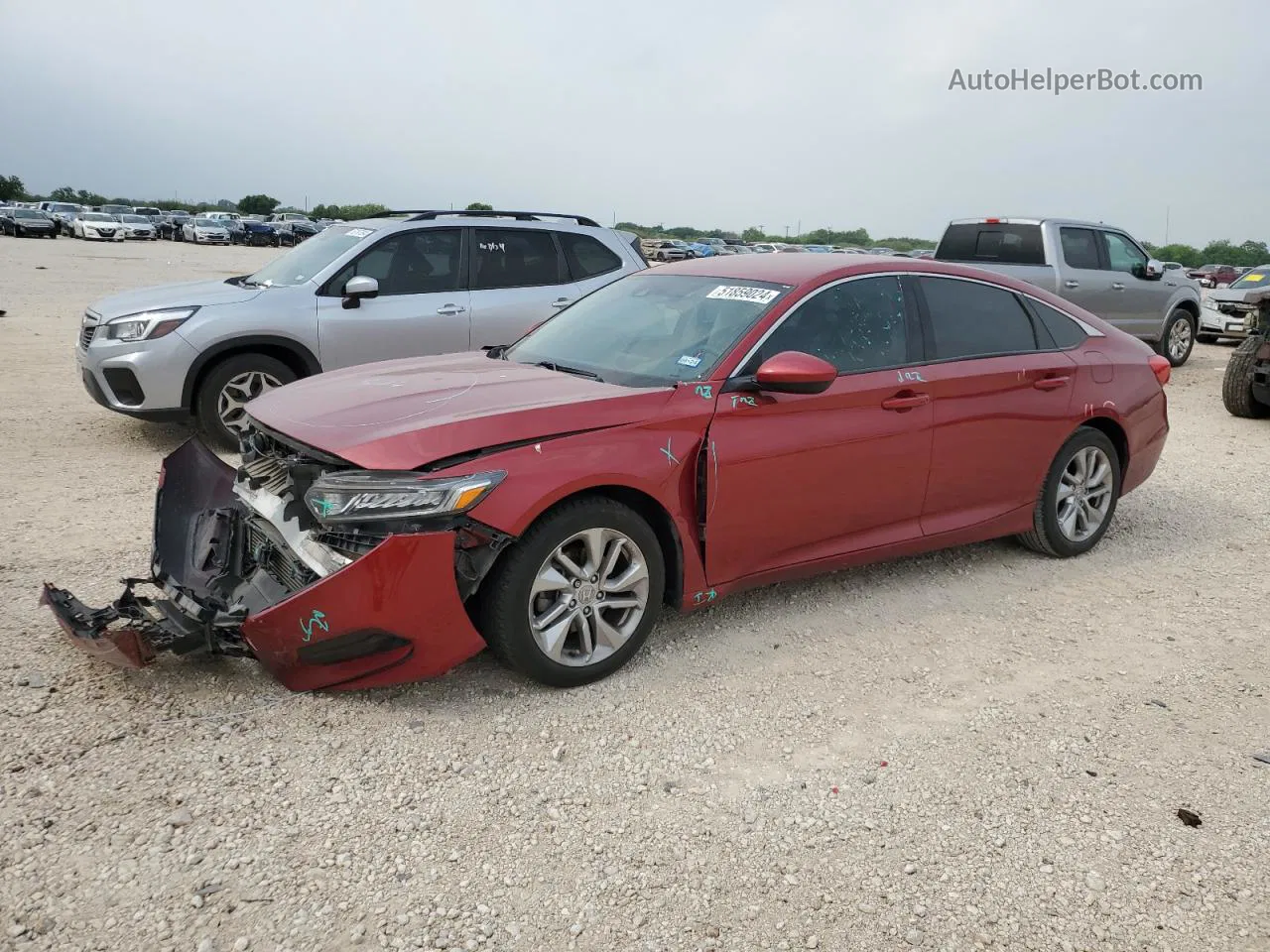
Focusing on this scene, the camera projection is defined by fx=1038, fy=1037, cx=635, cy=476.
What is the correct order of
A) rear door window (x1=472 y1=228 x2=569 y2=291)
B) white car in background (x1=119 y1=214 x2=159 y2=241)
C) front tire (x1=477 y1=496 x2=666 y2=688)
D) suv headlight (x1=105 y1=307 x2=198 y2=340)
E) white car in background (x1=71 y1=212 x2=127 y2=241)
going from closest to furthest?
front tire (x1=477 y1=496 x2=666 y2=688)
suv headlight (x1=105 y1=307 x2=198 y2=340)
rear door window (x1=472 y1=228 x2=569 y2=291)
white car in background (x1=71 y1=212 x2=127 y2=241)
white car in background (x1=119 y1=214 x2=159 y2=241)

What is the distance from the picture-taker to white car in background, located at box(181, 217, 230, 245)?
51.8 metres

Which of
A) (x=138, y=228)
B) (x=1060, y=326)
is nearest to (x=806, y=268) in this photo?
(x=1060, y=326)

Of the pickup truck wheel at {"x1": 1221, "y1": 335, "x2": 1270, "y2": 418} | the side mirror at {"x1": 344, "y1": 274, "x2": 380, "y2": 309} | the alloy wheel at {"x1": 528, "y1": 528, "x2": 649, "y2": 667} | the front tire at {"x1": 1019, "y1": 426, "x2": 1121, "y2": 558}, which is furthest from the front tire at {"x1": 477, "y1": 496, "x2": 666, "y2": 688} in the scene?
the pickup truck wheel at {"x1": 1221, "y1": 335, "x2": 1270, "y2": 418}

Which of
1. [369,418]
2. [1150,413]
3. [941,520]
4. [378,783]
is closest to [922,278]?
[941,520]

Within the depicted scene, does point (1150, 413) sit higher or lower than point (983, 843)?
higher

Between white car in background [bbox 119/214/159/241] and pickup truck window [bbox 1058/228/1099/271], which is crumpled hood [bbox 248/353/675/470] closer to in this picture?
pickup truck window [bbox 1058/228/1099/271]

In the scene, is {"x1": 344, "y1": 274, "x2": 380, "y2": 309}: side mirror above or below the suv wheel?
above

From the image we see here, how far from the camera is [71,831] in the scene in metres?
2.95

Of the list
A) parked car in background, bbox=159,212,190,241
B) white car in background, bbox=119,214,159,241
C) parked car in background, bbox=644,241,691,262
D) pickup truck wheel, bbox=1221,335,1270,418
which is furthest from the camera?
parked car in background, bbox=159,212,190,241

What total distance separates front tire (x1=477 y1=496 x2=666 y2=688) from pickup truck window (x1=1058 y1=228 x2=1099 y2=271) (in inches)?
421

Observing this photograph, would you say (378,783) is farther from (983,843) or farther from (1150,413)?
(1150,413)

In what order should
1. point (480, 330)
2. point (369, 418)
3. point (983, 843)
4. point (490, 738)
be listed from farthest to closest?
point (480, 330)
point (369, 418)
point (490, 738)
point (983, 843)

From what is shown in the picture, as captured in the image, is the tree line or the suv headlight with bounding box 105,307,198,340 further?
the tree line

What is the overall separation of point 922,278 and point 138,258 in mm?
35590
